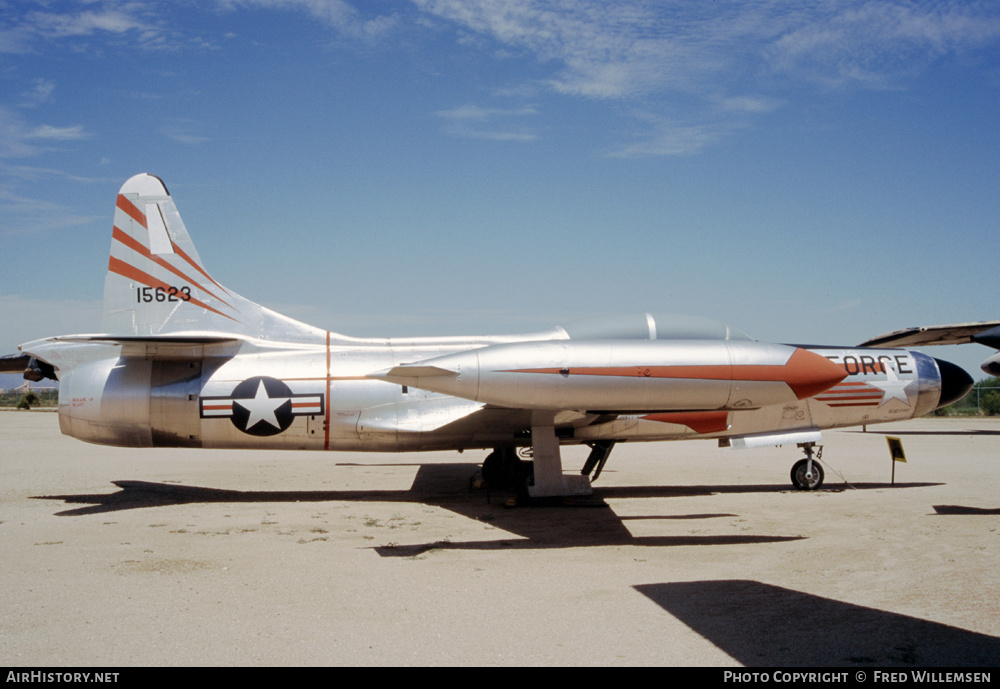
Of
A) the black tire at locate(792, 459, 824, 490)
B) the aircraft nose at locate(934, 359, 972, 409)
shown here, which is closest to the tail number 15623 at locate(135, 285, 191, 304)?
the black tire at locate(792, 459, 824, 490)

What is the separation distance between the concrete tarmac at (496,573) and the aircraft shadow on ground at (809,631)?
2 cm

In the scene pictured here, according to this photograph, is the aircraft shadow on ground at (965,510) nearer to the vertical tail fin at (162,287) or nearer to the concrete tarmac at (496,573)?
the concrete tarmac at (496,573)

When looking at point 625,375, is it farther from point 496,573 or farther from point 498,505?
point 498,505

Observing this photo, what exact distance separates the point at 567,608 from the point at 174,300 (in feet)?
31.1

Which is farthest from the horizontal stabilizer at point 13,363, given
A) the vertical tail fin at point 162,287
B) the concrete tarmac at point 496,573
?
the vertical tail fin at point 162,287

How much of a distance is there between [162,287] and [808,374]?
10311mm

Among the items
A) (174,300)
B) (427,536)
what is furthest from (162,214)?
(427,536)

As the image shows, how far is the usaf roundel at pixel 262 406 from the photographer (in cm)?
1180

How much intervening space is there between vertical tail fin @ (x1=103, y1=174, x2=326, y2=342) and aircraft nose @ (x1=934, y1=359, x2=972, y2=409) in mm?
11196

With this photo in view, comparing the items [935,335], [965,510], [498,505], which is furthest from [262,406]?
[935,335]

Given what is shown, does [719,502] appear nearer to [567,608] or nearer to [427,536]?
[427,536]

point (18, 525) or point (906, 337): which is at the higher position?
point (906, 337)

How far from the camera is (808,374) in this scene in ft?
30.7

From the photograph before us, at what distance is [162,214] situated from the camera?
12727mm
